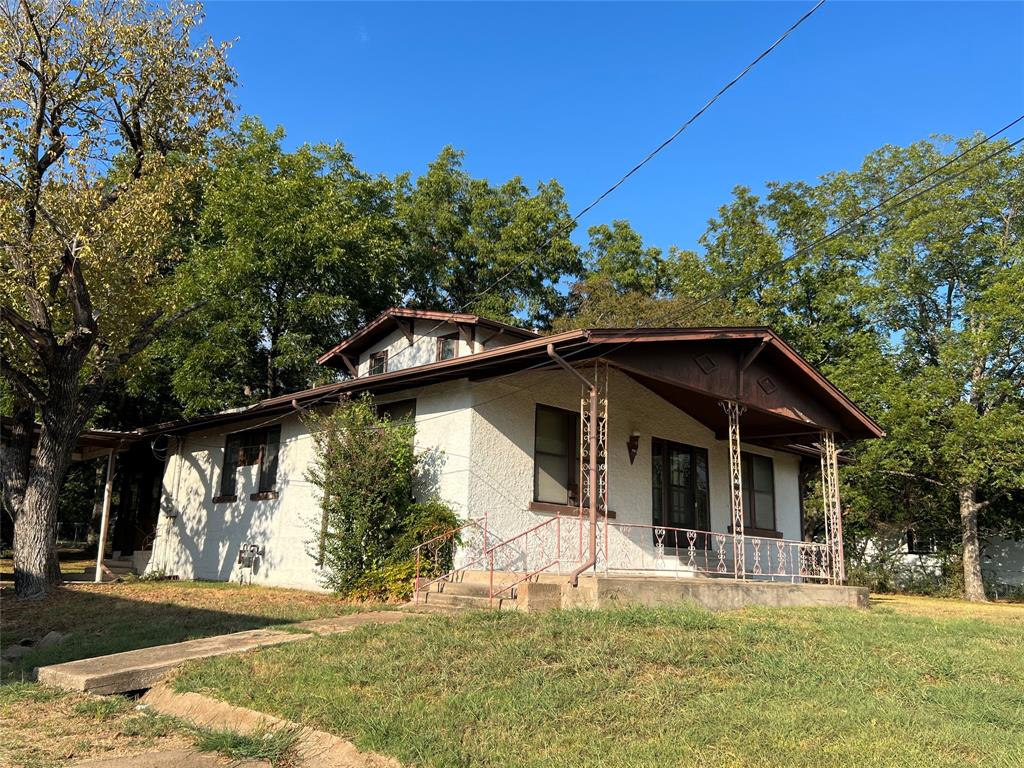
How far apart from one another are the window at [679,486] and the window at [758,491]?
197cm

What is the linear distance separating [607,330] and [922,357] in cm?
2042

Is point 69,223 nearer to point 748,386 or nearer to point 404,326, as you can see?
point 404,326

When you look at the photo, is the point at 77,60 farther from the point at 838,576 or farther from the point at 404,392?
the point at 838,576

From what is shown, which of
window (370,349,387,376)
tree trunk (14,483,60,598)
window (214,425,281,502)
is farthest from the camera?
window (370,349,387,376)

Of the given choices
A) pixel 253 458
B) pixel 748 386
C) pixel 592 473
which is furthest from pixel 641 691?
pixel 253 458

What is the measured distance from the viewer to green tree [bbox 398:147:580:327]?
3269 cm

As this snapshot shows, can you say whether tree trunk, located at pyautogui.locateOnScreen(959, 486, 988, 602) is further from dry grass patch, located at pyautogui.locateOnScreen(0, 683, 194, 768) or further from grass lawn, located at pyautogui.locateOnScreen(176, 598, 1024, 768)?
dry grass patch, located at pyautogui.locateOnScreen(0, 683, 194, 768)

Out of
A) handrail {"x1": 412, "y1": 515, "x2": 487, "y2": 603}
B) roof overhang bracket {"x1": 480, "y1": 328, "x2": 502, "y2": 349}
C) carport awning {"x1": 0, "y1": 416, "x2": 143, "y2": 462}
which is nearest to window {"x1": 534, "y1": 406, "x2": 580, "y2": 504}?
handrail {"x1": 412, "y1": 515, "x2": 487, "y2": 603}

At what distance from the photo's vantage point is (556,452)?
13.5 metres

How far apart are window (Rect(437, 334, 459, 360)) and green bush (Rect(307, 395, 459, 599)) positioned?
411cm

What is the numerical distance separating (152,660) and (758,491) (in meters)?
14.4

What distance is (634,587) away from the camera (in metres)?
9.96

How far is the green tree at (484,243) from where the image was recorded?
32688 millimetres

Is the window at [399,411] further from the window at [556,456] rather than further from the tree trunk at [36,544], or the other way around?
the tree trunk at [36,544]
